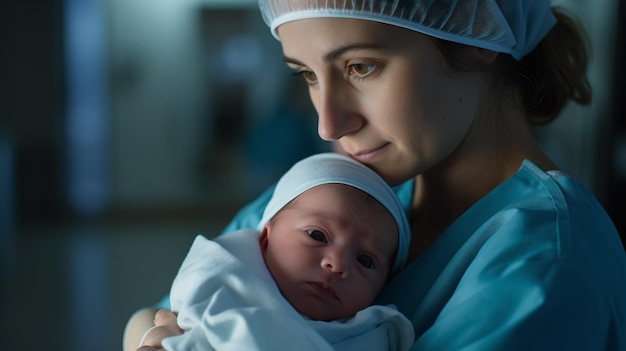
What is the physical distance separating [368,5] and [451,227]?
40 centimetres

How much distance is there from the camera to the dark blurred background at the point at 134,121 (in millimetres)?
6305

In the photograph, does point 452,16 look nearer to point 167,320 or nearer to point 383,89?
point 383,89

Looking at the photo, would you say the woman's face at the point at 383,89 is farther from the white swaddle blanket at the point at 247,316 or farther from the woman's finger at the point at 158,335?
the woman's finger at the point at 158,335

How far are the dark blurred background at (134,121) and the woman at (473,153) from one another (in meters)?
4.38

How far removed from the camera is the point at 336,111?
1174 millimetres

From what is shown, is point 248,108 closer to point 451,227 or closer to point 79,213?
point 79,213

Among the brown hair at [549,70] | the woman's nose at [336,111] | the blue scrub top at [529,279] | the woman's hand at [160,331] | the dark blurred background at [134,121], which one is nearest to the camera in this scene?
the blue scrub top at [529,279]

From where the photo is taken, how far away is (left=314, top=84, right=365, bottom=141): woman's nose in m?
1.17

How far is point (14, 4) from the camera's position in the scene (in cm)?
692

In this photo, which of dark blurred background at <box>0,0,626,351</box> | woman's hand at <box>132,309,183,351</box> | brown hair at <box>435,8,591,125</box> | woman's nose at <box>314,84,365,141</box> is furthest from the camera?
dark blurred background at <box>0,0,626,351</box>

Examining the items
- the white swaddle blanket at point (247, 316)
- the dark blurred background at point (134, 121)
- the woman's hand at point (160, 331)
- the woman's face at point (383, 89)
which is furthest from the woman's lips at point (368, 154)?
the dark blurred background at point (134, 121)

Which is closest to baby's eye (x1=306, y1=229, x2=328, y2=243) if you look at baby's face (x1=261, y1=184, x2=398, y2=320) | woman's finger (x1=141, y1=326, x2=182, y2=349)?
baby's face (x1=261, y1=184, x2=398, y2=320)

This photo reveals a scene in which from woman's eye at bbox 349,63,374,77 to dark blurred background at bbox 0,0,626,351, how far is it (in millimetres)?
4514

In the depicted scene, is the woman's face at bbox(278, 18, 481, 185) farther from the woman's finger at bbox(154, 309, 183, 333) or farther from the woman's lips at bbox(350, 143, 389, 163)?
the woman's finger at bbox(154, 309, 183, 333)
